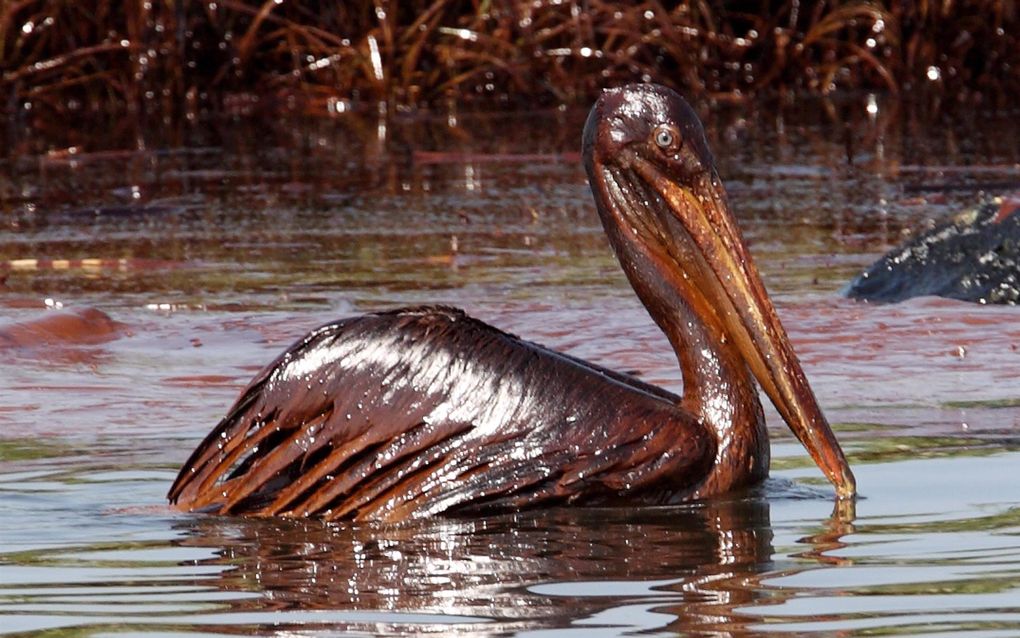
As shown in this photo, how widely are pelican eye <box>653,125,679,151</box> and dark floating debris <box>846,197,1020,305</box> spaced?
11.0ft

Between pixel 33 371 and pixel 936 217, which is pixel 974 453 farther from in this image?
pixel 936 217

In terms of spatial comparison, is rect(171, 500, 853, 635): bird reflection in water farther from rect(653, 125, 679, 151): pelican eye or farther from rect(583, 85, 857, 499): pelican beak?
rect(653, 125, 679, 151): pelican eye

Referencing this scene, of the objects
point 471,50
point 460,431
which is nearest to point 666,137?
point 460,431

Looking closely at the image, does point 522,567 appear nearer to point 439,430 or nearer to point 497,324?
point 439,430

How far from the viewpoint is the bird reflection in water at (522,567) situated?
12.5 feet

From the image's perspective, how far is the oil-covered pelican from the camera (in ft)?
16.3

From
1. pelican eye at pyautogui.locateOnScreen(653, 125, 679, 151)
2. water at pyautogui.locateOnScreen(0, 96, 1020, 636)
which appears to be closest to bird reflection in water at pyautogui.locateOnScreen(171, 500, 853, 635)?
water at pyautogui.locateOnScreen(0, 96, 1020, 636)

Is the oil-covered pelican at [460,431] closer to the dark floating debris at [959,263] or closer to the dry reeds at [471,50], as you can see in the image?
the dark floating debris at [959,263]

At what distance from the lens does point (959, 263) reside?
28.6ft

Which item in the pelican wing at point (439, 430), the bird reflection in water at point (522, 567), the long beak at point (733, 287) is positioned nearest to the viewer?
the bird reflection in water at point (522, 567)

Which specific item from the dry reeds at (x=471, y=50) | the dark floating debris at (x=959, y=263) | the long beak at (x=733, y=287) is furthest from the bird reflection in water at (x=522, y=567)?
the dry reeds at (x=471, y=50)

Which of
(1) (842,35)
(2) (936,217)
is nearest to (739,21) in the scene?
(1) (842,35)

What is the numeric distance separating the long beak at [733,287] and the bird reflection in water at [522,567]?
34 cm

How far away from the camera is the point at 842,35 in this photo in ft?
60.1
